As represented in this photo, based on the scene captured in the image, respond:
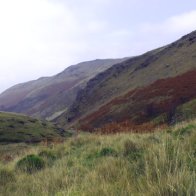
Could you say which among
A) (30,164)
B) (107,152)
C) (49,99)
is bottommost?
(107,152)

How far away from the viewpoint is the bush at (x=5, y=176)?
799 cm

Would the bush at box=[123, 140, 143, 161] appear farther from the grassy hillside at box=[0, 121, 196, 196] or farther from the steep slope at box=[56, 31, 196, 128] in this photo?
the steep slope at box=[56, 31, 196, 128]

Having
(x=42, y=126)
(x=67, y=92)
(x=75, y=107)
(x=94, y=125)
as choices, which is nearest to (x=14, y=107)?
(x=67, y=92)

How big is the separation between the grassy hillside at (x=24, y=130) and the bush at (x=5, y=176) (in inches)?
687

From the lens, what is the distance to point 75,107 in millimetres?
73000

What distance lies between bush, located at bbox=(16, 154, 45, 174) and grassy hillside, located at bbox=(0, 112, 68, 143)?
53.3 ft

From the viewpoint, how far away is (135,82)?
5781cm

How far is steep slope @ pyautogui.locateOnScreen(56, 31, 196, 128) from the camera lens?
43188mm

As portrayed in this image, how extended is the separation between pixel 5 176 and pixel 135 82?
4999 centimetres

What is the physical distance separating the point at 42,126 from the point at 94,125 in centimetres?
1243

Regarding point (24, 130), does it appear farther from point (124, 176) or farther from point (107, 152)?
point (124, 176)

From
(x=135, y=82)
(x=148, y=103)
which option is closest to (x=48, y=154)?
(x=148, y=103)

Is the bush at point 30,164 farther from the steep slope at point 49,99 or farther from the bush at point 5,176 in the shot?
the steep slope at point 49,99

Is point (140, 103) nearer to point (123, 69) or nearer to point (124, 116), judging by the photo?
point (124, 116)
